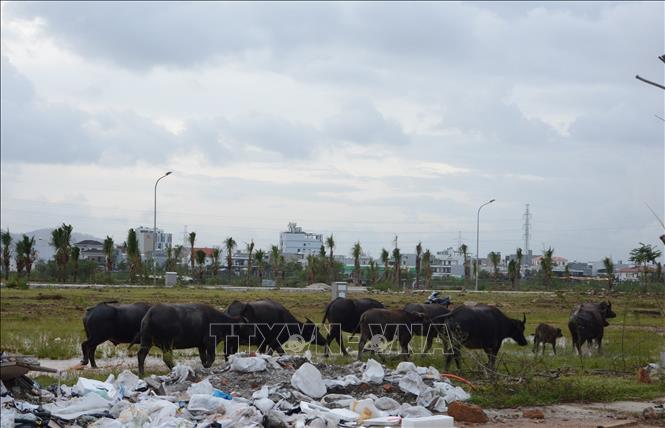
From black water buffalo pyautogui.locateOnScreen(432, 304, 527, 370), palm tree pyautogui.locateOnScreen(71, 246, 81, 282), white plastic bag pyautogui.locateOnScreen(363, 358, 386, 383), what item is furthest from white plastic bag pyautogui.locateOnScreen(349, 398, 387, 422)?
palm tree pyautogui.locateOnScreen(71, 246, 81, 282)

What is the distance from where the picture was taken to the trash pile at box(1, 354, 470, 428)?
31.2 feet

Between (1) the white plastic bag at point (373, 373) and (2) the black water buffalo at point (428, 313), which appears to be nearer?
(1) the white plastic bag at point (373, 373)

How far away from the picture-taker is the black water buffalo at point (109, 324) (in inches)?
639

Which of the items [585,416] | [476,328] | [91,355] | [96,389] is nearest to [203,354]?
[91,355]

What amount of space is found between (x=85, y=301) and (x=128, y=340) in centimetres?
1936

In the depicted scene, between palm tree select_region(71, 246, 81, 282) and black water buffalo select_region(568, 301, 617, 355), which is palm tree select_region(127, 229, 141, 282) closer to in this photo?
palm tree select_region(71, 246, 81, 282)

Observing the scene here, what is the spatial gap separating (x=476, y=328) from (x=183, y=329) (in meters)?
5.48

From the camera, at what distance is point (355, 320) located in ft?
61.8

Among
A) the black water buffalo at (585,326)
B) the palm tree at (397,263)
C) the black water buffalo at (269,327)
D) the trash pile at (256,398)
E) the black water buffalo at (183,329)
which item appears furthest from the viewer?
the palm tree at (397,263)

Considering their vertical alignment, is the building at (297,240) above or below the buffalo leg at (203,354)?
above

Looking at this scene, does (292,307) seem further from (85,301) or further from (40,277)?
(40,277)

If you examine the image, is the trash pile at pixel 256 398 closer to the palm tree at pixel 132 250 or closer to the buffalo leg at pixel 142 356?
the buffalo leg at pixel 142 356

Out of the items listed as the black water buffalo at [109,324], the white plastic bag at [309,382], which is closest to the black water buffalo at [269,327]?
the black water buffalo at [109,324]

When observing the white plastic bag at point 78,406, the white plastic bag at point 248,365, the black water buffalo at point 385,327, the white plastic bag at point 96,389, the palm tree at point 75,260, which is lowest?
the white plastic bag at point 78,406
